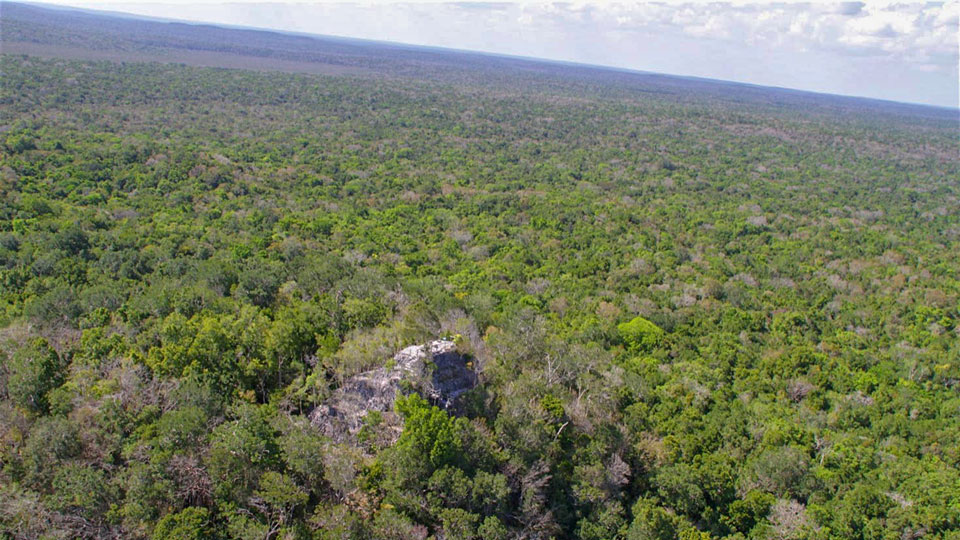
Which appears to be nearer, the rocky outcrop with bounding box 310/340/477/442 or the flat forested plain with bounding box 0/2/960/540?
the flat forested plain with bounding box 0/2/960/540

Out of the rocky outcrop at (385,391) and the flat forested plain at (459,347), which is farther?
the rocky outcrop at (385,391)

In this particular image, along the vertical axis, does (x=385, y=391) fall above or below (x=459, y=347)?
below

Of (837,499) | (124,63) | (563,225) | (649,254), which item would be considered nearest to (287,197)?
(563,225)

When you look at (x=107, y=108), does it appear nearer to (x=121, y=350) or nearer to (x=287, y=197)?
(x=287, y=197)

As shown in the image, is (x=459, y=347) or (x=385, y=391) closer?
(x=385, y=391)
